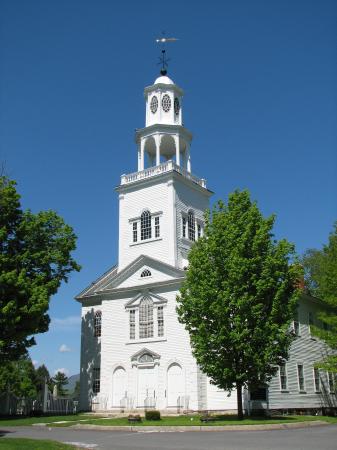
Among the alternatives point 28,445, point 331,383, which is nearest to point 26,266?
point 28,445

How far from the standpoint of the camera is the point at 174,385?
105 ft

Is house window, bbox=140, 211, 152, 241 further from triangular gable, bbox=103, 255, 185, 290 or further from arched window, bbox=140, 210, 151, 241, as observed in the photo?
triangular gable, bbox=103, 255, 185, 290

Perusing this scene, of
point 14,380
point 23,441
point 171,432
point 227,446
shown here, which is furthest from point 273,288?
point 14,380

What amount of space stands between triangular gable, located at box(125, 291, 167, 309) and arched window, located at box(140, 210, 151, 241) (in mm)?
4560

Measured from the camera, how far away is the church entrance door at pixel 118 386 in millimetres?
34241

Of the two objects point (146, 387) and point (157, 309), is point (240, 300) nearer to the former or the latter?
point (157, 309)

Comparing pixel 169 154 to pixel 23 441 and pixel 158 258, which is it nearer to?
pixel 158 258

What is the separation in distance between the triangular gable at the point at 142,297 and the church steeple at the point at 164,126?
10.1 m

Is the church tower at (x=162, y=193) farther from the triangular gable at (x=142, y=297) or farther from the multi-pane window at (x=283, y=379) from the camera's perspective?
the multi-pane window at (x=283, y=379)

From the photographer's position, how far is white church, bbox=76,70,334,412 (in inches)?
1277

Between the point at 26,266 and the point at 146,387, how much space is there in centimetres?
1095

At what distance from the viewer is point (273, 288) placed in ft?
82.0

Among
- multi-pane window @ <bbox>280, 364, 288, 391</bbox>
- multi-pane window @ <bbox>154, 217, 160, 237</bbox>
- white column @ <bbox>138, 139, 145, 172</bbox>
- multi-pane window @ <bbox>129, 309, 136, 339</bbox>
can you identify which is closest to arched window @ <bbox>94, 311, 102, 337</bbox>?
multi-pane window @ <bbox>129, 309, 136, 339</bbox>

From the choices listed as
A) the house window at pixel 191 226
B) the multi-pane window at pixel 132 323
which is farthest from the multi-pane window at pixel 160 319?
the house window at pixel 191 226
